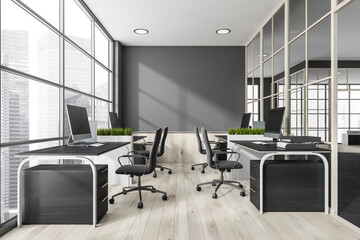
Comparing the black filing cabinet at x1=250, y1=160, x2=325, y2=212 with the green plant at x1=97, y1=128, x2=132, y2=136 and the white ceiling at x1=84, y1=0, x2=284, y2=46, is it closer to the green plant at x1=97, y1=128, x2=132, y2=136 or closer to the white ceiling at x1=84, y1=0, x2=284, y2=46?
the green plant at x1=97, y1=128, x2=132, y2=136

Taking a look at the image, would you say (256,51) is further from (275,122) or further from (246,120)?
(275,122)

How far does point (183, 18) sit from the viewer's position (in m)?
4.90

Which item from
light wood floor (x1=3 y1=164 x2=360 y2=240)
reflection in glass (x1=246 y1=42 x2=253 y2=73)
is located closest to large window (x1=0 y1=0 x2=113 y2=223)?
light wood floor (x1=3 y1=164 x2=360 y2=240)

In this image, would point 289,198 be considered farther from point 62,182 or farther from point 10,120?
point 10,120

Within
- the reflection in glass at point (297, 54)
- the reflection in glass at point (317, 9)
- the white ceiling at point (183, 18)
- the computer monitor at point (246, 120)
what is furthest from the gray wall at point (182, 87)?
the reflection in glass at point (317, 9)

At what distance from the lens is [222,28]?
215 inches

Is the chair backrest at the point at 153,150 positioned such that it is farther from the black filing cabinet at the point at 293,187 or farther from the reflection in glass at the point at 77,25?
the reflection in glass at the point at 77,25

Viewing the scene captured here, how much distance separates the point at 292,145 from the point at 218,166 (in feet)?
3.59

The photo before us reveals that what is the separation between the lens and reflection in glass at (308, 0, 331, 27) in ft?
11.0

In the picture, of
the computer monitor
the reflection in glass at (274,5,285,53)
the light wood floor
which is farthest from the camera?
the computer monitor

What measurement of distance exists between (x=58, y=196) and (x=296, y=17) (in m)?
4.62

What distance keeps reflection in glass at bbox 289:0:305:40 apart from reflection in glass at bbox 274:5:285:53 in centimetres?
24

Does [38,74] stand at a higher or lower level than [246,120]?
higher

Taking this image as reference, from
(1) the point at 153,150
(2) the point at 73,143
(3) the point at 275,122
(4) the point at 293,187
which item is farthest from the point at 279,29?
(2) the point at 73,143
